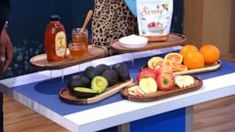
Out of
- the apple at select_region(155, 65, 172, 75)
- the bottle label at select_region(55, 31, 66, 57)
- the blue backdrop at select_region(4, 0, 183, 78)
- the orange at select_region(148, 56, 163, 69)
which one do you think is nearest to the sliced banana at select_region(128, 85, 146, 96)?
the apple at select_region(155, 65, 172, 75)

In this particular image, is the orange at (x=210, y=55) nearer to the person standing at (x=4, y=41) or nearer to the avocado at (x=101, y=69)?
the avocado at (x=101, y=69)

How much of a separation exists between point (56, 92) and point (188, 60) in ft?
1.75

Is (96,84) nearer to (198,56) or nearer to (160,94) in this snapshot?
(160,94)

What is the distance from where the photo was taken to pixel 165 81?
1856 millimetres

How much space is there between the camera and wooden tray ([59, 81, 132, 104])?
69.8 inches

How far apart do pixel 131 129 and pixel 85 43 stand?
1.40ft

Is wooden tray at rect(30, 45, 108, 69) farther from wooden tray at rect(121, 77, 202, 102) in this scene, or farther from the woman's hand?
wooden tray at rect(121, 77, 202, 102)

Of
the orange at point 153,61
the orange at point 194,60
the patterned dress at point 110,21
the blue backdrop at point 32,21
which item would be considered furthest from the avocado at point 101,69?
the blue backdrop at point 32,21

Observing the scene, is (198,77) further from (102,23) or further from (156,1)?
(102,23)

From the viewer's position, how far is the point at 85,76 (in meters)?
1.87

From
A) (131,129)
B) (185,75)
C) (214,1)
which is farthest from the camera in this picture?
(214,1)

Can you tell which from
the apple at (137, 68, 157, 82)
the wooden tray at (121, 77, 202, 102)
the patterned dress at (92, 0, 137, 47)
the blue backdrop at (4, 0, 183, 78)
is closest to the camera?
the wooden tray at (121, 77, 202, 102)

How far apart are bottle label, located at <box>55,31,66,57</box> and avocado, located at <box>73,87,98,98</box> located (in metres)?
0.26

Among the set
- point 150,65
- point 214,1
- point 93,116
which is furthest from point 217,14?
point 93,116
